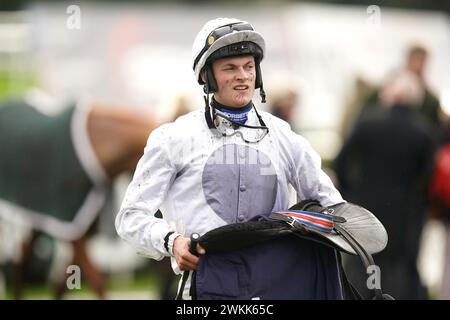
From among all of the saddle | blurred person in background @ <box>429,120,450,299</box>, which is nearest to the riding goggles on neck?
the saddle

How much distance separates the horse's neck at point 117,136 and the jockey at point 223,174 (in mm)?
4795

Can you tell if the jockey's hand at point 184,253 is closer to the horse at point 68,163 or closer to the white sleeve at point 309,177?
the white sleeve at point 309,177

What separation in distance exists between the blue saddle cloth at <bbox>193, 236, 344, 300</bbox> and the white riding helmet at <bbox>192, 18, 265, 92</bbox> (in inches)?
23.7

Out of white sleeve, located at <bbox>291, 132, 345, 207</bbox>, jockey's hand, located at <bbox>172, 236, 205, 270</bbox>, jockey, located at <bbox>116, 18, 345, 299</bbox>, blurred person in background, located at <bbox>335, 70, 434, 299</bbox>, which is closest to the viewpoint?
jockey's hand, located at <bbox>172, 236, 205, 270</bbox>

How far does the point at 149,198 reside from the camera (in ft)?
14.2

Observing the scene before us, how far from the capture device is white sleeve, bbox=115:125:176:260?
4312 mm

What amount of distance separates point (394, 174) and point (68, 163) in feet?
8.15

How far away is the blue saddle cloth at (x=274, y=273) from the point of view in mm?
4254

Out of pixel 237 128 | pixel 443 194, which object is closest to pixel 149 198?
pixel 237 128

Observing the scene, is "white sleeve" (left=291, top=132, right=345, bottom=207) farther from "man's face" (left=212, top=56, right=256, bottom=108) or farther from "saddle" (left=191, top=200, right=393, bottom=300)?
"man's face" (left=212, top=56, right=256, bottom=108)
